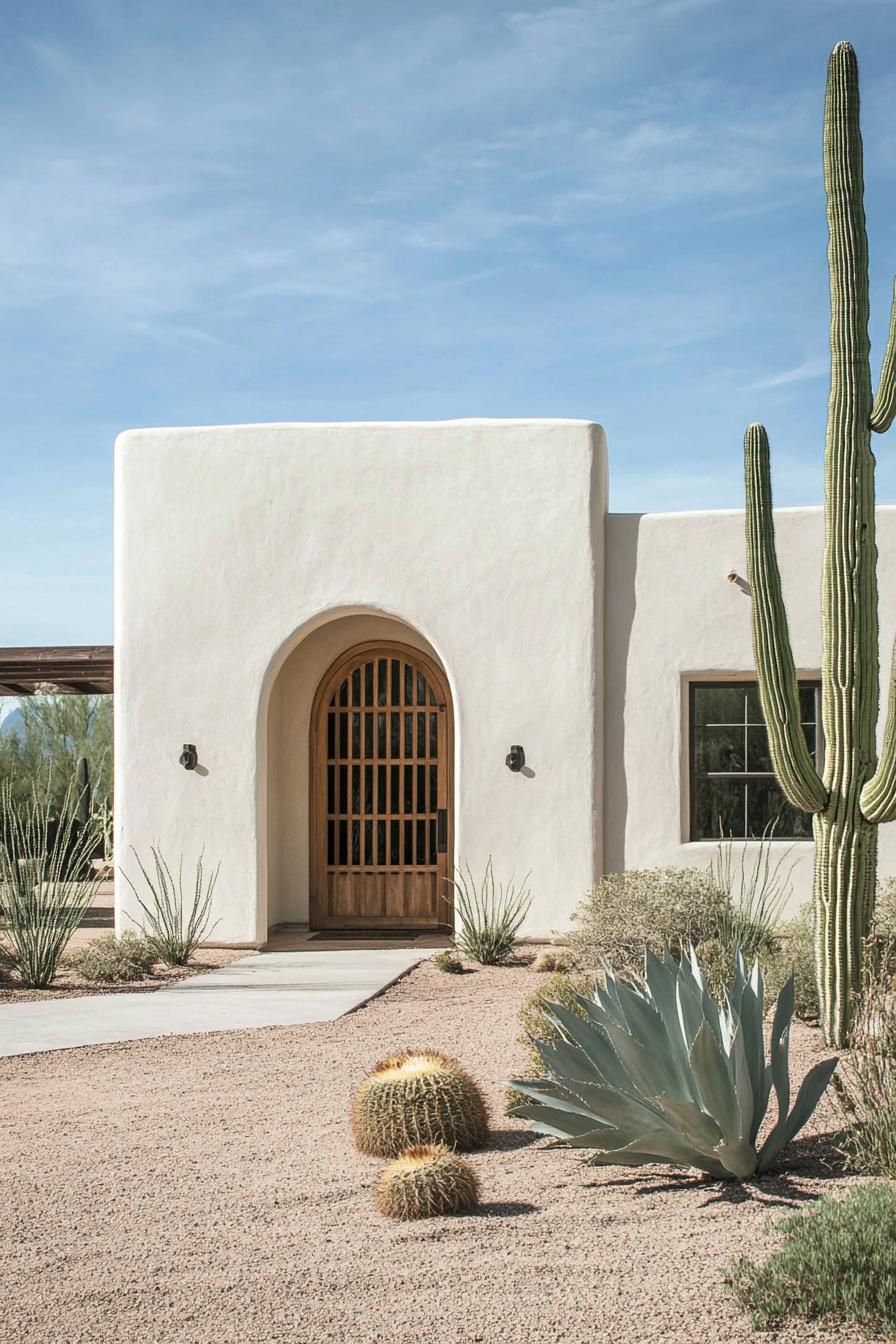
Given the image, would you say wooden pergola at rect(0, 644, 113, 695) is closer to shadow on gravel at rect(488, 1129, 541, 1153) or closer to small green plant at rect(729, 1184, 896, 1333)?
shadow on gravel at rect(488, 1129, 541, 1153)

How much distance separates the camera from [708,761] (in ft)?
41.5

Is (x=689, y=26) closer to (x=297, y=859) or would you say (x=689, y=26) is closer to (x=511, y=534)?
(x=511, y=534)

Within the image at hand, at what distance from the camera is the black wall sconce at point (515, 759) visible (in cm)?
1242

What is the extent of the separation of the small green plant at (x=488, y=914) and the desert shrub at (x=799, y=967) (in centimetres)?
249

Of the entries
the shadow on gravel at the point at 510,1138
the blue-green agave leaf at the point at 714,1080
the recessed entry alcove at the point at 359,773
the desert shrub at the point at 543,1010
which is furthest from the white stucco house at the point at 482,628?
the blue-green agave leaf at the point at 714,1080

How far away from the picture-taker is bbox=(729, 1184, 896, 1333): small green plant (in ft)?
12.7

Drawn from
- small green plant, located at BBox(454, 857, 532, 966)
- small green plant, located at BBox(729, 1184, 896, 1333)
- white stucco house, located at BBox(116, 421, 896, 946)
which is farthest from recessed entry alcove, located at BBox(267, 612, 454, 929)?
small green plant, located at BBox(729, 1184, 896, 1333)

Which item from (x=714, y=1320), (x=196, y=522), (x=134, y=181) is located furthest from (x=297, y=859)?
(x=714, y=1320)

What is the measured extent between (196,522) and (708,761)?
527 centimetres

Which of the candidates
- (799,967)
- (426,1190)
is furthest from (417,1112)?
(799,967)

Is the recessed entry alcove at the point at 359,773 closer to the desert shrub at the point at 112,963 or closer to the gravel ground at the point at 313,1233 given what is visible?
the desert shrub at the point at 112,963

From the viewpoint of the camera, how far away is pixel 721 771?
12602 millimetres

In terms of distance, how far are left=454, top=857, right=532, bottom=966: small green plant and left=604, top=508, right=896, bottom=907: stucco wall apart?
0.95 m

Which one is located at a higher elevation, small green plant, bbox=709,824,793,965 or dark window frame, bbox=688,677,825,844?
dark window frame, bbox=688,677,825,844
